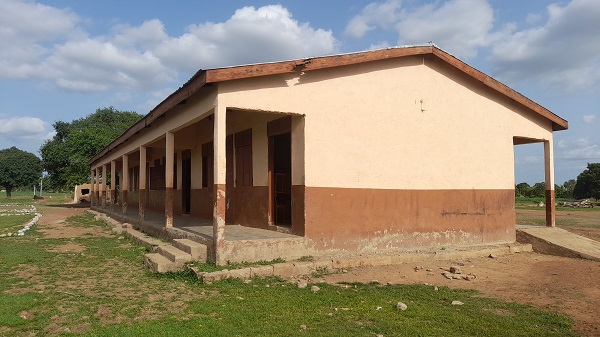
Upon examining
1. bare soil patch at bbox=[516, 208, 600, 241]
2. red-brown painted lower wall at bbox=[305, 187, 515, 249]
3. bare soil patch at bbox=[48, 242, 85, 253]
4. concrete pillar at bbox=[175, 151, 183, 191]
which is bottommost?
bare soil patch at bbox=[516, 208, 600, 241]

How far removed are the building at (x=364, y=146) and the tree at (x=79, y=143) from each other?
88.0 feet

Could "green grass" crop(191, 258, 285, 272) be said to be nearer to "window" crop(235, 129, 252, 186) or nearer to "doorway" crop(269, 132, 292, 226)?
"doorway" crop(269, 132, 292, 226)

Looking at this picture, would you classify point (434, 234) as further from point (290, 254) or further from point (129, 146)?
point (129, 146)

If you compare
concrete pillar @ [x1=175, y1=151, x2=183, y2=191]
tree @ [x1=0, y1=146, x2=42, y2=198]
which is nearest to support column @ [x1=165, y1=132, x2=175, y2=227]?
concrete pillar @ [x1=175, y1=151, x2=183, y2=191]

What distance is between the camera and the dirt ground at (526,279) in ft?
19.7

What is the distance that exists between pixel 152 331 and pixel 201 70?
4.54 metres

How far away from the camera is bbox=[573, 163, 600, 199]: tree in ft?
170

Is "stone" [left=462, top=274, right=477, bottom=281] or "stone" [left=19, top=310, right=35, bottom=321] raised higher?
"stone" [left=19, top=310, right=35, bottom=321]

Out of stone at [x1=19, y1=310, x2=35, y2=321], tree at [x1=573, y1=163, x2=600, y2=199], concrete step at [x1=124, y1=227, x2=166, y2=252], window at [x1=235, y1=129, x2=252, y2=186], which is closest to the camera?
stone at [x1=19, y1=310, x2=35, y2=321]

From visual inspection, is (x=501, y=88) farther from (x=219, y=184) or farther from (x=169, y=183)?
(x=169, y=183)

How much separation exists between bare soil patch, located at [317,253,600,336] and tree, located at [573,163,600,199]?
5007cm

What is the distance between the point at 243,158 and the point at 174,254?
398 centimetres

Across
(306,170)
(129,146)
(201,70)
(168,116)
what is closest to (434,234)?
(306,170)

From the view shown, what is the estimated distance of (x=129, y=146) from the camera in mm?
17016
